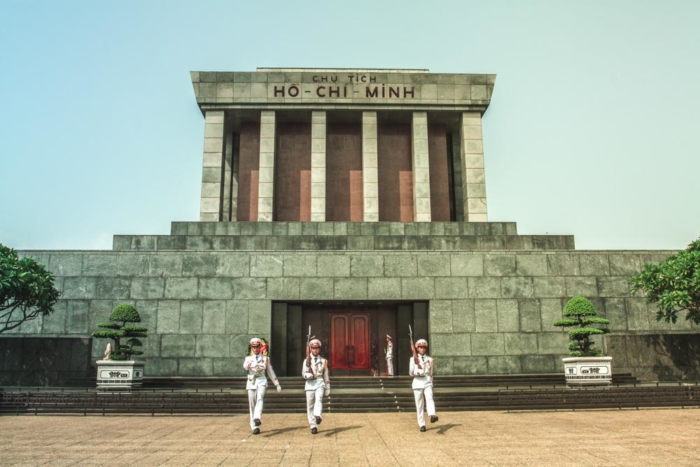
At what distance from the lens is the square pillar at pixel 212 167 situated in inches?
1153

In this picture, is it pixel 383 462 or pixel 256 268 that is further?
pixel 256 268

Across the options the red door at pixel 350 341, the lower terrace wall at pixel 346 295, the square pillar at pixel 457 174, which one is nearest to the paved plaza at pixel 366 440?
the lower terrace wall at pixel 346 295

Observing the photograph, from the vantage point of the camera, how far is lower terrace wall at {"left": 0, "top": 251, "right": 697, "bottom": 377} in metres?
23.0

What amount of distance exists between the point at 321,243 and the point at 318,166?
6.13 m

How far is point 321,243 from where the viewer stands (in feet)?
83.2

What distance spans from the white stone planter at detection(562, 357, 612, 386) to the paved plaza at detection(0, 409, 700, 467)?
3.62 metres

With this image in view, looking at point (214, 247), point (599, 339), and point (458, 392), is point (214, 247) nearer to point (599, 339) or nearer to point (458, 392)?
point (458, 392)

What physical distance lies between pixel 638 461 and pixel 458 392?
346 inches

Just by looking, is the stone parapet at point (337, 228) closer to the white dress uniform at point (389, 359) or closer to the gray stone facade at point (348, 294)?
the gray stone facade at point (348, 294)

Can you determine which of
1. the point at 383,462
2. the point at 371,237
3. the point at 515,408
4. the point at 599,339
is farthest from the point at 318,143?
the point at 383,462

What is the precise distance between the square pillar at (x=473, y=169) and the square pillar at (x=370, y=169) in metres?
4.55

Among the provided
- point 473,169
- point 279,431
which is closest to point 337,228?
point 473,169

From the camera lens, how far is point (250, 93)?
30.6m

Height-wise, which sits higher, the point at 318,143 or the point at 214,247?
the point at 318,143
